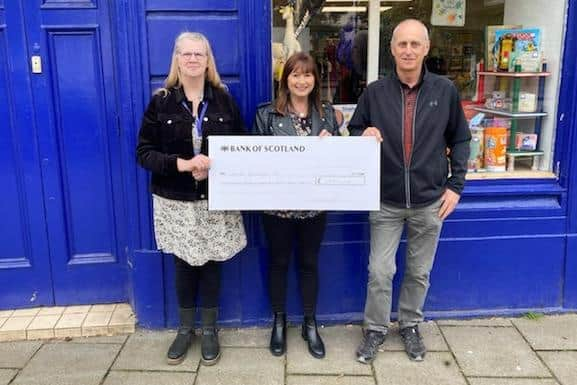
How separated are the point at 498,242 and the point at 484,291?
333 millimetres

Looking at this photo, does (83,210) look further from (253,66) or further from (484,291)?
(484,291)

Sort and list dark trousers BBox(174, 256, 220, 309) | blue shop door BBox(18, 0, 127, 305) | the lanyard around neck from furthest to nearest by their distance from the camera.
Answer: blue shop door BBox(18, 0, 127, 305) → dark trousers BBox(174, 256, 220, 309) → the lanyard around neck

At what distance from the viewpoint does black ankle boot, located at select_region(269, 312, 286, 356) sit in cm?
321

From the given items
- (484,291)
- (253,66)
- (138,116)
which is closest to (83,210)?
(138,116)

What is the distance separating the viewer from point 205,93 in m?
2.93

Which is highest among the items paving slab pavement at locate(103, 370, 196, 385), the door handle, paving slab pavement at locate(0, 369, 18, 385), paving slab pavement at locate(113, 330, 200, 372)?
the door handle

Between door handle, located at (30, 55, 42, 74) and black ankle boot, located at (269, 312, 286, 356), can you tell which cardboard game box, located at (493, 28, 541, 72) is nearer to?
black ankle boot, located at (269, 312, 286, 356)

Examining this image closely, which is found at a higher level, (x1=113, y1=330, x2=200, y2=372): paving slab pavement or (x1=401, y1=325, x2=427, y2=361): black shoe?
(x1=401, y1=325, x2=427, y2=361): black shoe

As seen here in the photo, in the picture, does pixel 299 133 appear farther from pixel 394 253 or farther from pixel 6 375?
pixel 6 375

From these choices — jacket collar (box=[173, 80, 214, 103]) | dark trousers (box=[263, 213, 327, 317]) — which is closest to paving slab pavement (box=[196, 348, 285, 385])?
dark trousers (box=[263, 213, 327, 317])

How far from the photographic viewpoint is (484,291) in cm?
362

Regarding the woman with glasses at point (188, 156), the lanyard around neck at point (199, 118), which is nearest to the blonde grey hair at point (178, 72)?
the woman with glasses at point (188, 156)

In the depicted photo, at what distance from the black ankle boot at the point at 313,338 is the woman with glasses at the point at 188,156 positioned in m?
0.54

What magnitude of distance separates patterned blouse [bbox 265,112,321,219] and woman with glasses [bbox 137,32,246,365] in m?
0.28
